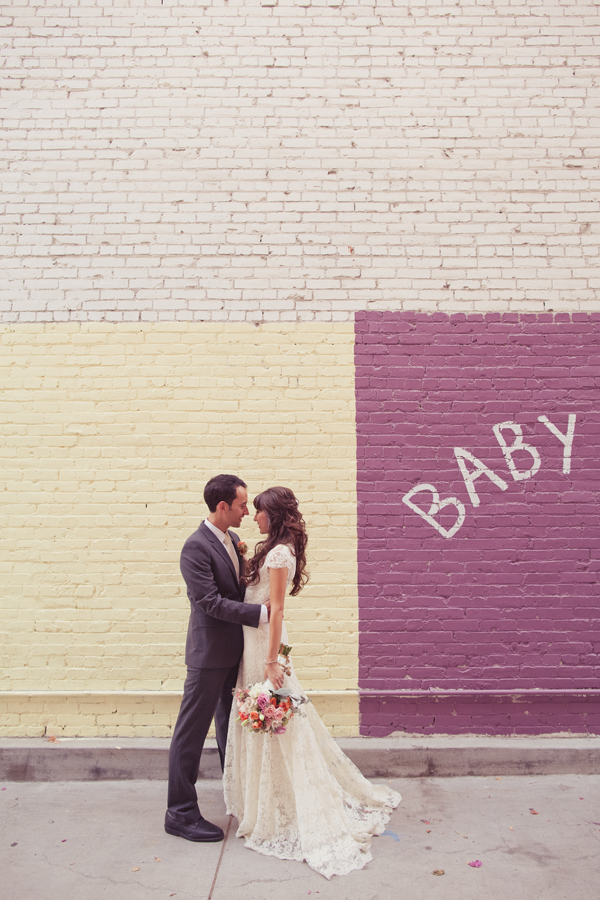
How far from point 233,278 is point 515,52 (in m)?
2.80

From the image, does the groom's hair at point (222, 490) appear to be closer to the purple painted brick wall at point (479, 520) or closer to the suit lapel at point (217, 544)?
the suit lapel at point (217, 544)

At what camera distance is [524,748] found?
412 centimetres

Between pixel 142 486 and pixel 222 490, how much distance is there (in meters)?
1.27

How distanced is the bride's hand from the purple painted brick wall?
4.01 feet

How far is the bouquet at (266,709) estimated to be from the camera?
3.13m

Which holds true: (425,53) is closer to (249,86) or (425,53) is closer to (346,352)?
(249,86)

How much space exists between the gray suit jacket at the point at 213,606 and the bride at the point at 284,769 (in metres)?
0.09

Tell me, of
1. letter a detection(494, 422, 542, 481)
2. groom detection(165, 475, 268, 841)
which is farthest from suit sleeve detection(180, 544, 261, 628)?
letter a detection(494, 422, 542, 481)

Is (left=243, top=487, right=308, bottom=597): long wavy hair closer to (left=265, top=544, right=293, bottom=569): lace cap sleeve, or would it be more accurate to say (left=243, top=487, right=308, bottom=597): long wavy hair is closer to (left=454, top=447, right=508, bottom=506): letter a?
(left=265, top=544, right=293, bottom=569): lace cap sleeve

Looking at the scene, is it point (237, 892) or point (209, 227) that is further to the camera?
point (209, 227)

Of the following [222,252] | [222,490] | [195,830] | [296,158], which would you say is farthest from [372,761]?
[296,158]

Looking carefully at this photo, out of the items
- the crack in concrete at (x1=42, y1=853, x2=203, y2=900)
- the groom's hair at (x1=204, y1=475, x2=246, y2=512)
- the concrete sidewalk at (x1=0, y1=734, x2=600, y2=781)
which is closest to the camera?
the crack in concrete at (x1=42, y1=853, x2=203, y2=900)

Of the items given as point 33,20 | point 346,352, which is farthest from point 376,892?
point 33,20

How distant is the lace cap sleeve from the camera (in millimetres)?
3197
